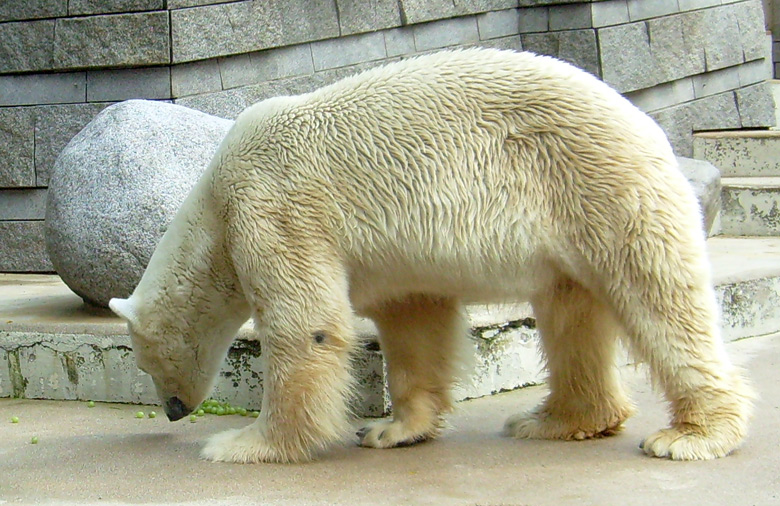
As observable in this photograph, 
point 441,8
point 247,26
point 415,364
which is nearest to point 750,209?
point 441,8

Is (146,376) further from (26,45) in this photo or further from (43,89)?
(26,45)

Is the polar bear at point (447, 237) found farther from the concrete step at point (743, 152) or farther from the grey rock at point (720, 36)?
the grey rock at point (720, 36)

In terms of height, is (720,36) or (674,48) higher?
(720,36)

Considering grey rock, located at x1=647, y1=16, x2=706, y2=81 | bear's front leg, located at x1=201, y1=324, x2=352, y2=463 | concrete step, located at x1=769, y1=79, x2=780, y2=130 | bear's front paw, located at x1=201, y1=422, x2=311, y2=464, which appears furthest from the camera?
concrete step, located at x1=769, y1=79, x2=780, y2=130

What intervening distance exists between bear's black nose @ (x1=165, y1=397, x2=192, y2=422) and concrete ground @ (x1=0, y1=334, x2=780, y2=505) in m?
0.12

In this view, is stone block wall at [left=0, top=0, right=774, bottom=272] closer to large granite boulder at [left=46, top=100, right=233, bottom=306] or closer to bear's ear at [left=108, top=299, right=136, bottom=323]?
large granite boulder at [left=46, top=100, right=233, bottom=306]

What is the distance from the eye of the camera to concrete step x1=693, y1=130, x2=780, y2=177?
8.61 meters

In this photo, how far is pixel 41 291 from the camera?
629 centimetres

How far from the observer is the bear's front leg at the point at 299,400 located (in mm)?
3678

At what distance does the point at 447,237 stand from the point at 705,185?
3016 mm

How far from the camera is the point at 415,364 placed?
13.4 feet

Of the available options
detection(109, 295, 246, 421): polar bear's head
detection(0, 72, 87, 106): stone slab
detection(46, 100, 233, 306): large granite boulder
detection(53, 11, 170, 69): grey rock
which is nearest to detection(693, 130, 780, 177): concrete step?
detection(53, 11, 170, 69): grey rock

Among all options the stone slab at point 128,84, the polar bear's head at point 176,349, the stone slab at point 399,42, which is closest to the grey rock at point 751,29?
the stone slab at point 399,42

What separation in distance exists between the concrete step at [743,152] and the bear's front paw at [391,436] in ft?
18.2
